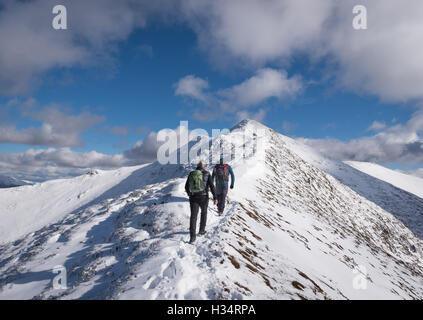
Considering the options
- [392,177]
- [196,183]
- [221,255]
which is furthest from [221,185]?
[392,177]

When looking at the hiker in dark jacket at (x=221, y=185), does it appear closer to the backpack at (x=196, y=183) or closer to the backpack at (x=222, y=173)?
the backpack at (x=222, y=173)

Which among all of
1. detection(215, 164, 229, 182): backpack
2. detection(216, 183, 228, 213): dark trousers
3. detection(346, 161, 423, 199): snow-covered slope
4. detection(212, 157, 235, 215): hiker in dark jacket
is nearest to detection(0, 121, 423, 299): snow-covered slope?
detection(216, 183, 228, 213): dark trousers

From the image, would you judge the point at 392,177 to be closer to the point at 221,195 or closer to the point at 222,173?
the point at 222,173

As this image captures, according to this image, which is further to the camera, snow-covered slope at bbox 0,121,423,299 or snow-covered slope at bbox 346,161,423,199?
snow-covered slope at bbox 346,161,423,199

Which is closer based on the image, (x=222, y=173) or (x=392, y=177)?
(x=222, y=173)

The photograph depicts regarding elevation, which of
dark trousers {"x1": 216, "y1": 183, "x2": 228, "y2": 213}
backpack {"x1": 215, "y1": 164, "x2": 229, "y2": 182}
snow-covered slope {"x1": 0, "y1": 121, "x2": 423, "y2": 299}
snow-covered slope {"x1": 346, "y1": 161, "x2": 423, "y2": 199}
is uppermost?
snow-covered slope {"x1": 346, "y1": 161, "x2": 423, "y2": 199}

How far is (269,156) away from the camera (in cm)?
2758

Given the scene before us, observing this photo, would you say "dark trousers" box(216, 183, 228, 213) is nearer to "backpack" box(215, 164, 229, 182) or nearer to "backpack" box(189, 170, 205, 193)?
"backpack" box(215, 164, 229, 182)

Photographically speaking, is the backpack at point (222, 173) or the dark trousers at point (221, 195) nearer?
the dark trousers at point (221, 195)

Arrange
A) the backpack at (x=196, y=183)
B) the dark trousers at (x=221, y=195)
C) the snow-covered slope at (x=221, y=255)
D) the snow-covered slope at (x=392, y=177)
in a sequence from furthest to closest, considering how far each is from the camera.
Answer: the snow-covered slope at (x=392, y=177) → the dark trousers at (x=221, y=195) → the backpack at (x=196, y=183) → the snow-covered slope at (x=221, y=255)

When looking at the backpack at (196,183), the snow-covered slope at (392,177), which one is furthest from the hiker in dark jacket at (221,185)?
the snow-covered slope at (392,177)

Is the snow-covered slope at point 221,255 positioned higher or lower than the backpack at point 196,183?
lower

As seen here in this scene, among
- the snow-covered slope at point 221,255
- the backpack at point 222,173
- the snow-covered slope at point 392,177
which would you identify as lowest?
the snow-covered slope at point 221,255
